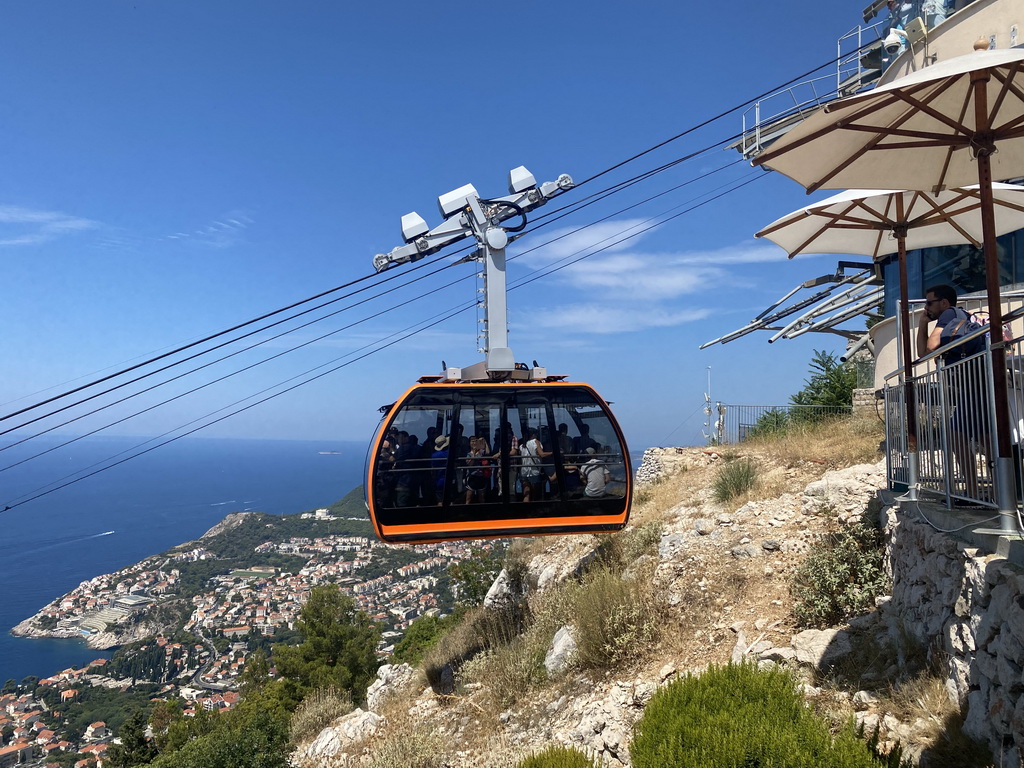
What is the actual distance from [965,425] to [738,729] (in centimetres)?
234

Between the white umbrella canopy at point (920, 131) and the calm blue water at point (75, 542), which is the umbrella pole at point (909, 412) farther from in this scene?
the calm blue water at point (75, 542)

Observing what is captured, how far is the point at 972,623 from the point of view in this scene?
141 inches

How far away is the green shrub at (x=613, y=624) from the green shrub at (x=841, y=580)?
162 cm

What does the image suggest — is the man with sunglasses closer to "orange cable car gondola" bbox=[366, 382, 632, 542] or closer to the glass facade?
"orange cable car gondola" bbox=[366, 382, 632, 542]

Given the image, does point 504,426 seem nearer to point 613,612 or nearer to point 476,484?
point 476,484

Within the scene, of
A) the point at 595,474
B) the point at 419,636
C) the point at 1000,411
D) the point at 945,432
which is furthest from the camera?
the point at 419,636

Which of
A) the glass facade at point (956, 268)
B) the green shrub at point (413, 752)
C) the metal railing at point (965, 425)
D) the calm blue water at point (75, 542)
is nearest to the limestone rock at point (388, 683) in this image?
the green shrub at point (413, 752)

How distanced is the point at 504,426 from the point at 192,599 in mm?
68995

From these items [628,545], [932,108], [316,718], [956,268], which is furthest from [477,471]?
[956,268]

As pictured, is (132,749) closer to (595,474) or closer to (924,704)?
(595,474)

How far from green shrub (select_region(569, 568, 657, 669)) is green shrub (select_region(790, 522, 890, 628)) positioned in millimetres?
1616

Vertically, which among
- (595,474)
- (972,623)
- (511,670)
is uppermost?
(595,474)

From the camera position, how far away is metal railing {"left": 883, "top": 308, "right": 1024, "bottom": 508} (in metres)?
3.73

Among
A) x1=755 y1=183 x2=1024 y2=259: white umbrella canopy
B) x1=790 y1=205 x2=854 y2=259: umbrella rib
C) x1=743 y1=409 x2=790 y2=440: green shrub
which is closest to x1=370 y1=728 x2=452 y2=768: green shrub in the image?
x1=755 y1=183 x2=1024 y2=259: white umbrella canopy
